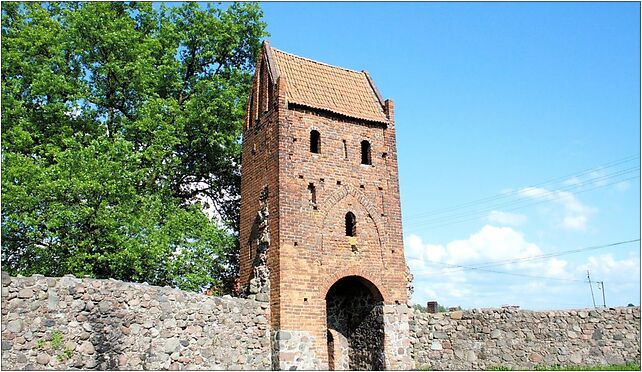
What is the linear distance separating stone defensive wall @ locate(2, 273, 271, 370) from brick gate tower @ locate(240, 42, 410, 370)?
4.07ft

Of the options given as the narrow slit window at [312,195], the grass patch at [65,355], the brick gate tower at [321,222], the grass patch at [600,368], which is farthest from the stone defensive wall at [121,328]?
the grass patch at [600,368]

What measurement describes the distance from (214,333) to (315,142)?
266 inches

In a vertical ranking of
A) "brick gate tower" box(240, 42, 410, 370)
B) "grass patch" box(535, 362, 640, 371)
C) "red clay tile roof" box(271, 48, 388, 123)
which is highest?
"red clay tile roof" box(271, 48, 388, 123)

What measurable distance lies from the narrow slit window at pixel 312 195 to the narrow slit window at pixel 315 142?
1262 mm

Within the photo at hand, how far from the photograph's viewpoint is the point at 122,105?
72.6 feet

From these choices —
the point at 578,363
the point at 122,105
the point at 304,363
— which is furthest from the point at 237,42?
the point at 578,363

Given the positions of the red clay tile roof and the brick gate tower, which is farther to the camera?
the red clay tile roof

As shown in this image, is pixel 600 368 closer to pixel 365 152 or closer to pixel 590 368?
pixel 590 368

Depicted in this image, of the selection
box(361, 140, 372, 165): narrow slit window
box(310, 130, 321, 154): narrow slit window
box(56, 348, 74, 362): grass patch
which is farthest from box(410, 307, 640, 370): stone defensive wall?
box(56, 348, 74, 362): grass patch

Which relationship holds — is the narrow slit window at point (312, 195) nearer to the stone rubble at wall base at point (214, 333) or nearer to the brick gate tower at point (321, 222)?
the brick gate tower at point (321, 222)

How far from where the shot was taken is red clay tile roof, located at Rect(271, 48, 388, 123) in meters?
19.0

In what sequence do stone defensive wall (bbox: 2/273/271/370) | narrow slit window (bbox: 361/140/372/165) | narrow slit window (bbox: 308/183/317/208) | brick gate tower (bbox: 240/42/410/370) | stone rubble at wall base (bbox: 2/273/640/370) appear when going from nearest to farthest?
stone defensive wall (bbox: 2/273/271/370) → stone rubble at wall base (bbox: 2/273/640/370) → brick gate tower (bbox: 240/42/410/370) → narrow slit window (bbox: 308/183/317/208) → narrow slit window (bbox: 361/140/372/165)

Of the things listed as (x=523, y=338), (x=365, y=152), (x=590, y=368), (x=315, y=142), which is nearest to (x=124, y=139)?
(x=315, y=142)

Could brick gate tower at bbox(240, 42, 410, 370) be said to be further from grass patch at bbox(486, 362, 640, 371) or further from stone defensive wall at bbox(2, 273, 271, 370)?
grass patch at bbox(486, 362, 640, 371)
